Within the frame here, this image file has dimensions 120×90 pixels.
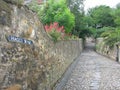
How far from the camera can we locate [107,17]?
5941cm

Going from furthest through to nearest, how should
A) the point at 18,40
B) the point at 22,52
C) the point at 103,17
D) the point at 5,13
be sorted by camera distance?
the point at 103,17
the point at 22,52
the point at 18,40
the point at 5,13

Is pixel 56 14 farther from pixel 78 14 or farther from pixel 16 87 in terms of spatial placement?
pixel 78 14

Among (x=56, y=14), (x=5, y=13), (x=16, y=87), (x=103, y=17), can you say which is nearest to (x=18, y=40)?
(x=5, y=13)

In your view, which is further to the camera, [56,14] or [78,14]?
[78,14]

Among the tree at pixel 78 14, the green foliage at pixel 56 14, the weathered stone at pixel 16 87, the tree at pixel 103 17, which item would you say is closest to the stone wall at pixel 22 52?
the weathered stone at pixel 16 87

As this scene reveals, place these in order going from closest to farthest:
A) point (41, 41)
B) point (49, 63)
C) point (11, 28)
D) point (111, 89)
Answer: point (11, 28) < point (41, 41) < point (49, 63) < point (111, 89)

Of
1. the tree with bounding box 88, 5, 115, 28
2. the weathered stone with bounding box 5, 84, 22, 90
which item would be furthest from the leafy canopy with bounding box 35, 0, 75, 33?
the tree with bounding box 88, 5, 115, 28

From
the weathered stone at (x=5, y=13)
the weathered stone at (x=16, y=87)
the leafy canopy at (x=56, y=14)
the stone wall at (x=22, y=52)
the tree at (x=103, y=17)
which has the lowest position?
the weathered stone at (x=16, y=87)

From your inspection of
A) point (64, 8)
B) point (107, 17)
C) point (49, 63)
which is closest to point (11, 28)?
point (49, 63)

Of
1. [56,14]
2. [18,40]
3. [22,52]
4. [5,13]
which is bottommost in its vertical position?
[22,52]

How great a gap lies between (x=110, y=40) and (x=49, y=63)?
60.8 ft

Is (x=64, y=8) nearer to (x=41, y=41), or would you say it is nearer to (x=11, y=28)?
(x=41, y=41)

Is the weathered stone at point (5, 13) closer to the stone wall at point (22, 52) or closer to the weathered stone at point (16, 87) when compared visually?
the stone wall at point (22, 52)

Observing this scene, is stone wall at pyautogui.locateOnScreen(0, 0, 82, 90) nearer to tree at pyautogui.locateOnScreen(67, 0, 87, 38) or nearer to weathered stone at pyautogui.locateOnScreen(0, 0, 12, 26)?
weathered stone at pyautogui.locateOnScreen(0, 0, 12, 26)
